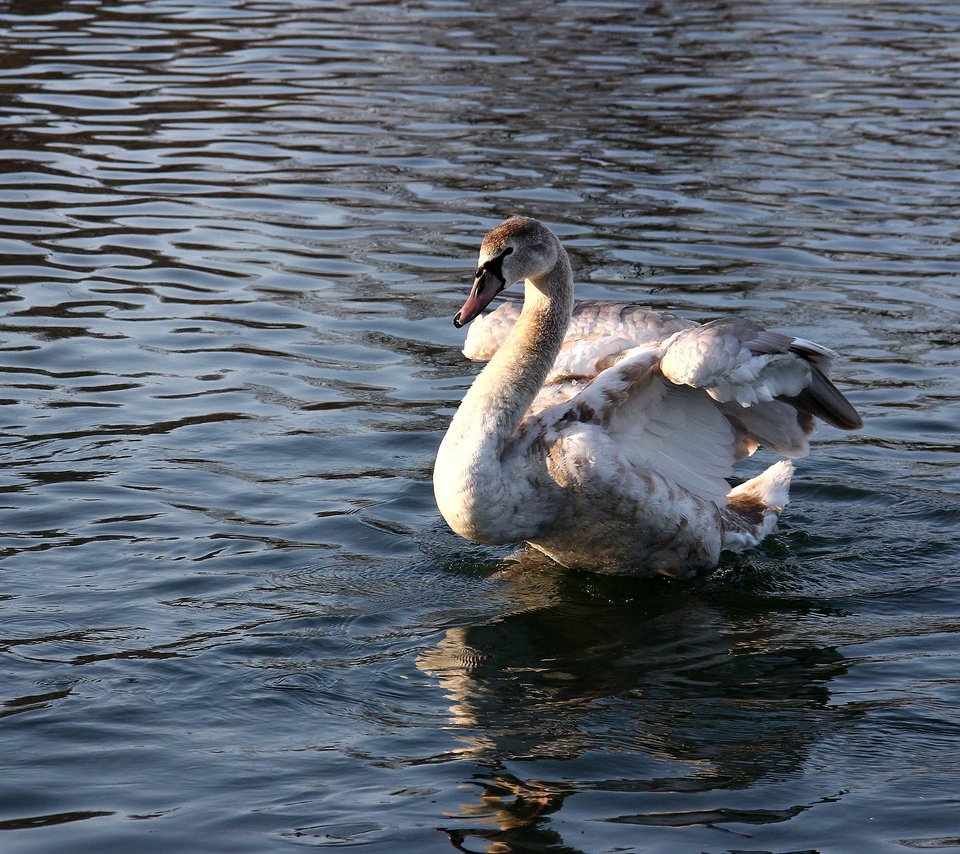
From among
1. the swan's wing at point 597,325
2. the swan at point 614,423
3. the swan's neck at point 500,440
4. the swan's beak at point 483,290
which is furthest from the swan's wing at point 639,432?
the swan's beak at point 483,290

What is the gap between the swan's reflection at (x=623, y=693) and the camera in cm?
572

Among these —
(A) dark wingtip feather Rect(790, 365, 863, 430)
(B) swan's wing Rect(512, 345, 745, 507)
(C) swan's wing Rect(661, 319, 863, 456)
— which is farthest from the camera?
(A) dark wingtip feather Rect(790, 365, 863, 430)

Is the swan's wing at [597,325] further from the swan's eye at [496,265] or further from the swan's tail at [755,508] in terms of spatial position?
the swan's tail at [755,508]

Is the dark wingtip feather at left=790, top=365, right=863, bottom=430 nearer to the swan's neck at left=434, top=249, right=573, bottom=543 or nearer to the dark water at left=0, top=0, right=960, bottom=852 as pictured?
the dark water at left=0, top=0, right=960, bottom=852

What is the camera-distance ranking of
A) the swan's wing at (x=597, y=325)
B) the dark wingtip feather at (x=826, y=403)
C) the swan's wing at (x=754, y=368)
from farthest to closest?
the swan's wing at (x=597, y=325), the dark wingtip feather at (x=826, y=403), the swan's wing at (x=754, y=368)

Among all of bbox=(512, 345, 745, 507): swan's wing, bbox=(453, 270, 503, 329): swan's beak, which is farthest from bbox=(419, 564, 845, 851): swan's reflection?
bbox=(453, 270, 503, 329): swan's beak

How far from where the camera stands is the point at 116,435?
30.0 ft

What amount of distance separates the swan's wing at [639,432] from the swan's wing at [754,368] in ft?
0.70

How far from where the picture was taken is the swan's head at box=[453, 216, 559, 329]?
7.38 meters

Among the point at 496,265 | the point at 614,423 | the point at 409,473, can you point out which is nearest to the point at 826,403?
the point at 614,423

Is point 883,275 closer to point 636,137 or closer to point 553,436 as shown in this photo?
point 636,137

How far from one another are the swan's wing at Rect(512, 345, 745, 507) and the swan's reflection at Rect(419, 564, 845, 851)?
0.67m

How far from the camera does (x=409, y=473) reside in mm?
9133

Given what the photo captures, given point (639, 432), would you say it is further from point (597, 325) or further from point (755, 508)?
point (755, 508)
